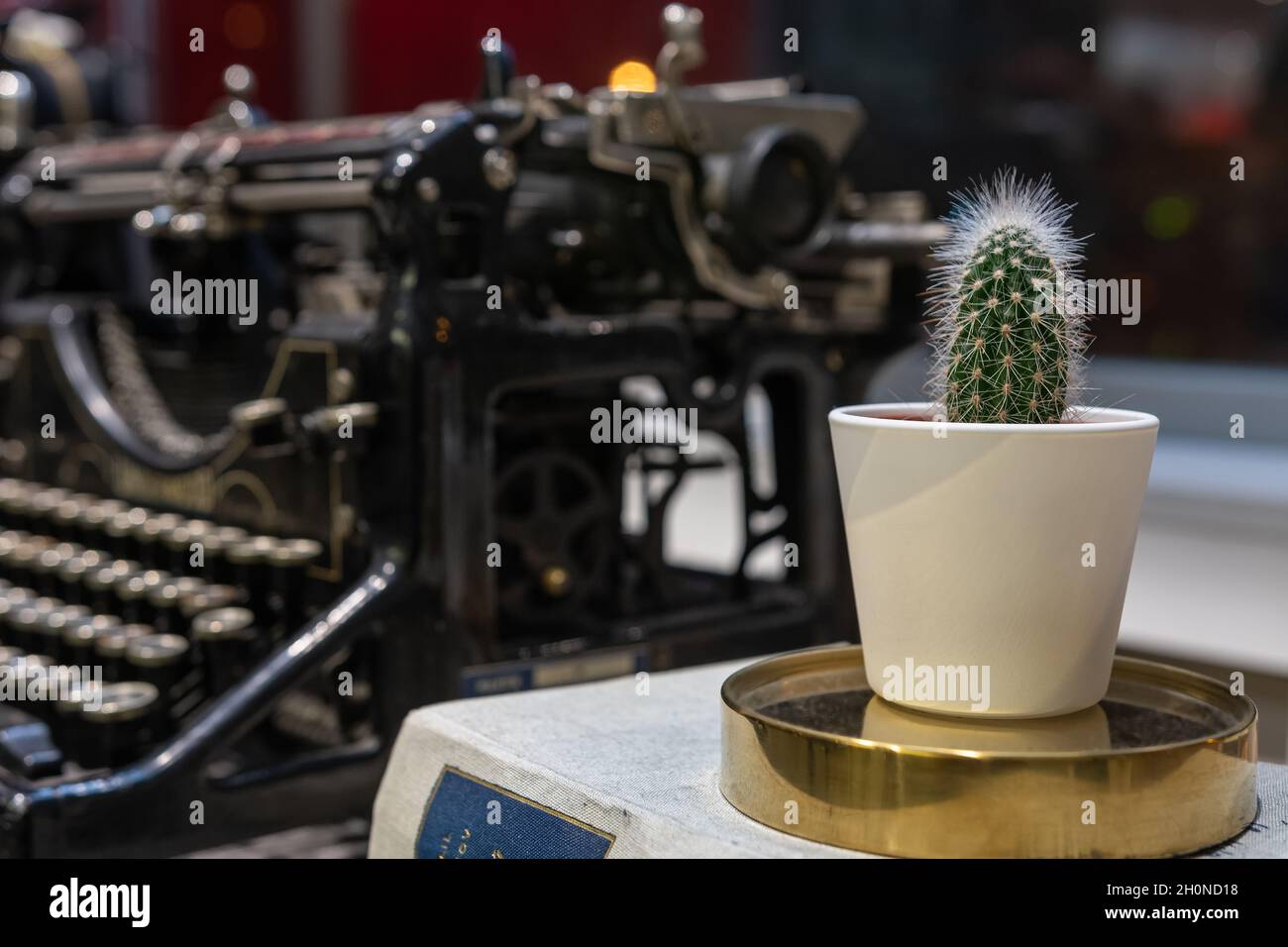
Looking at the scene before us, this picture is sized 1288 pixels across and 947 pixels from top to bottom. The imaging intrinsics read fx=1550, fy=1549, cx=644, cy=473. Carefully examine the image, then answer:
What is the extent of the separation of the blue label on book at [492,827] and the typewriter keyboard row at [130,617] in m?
0.76

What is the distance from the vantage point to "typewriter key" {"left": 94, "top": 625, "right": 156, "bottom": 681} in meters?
2.41

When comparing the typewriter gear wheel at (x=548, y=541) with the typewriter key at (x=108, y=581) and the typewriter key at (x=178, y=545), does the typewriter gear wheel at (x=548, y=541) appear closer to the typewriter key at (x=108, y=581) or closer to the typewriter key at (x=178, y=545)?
the typewriter key at (x=178, y=545)

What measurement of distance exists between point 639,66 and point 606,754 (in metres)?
3.69

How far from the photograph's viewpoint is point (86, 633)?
2.51 meters

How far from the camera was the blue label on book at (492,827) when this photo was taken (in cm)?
140

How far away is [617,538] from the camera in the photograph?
252 cm

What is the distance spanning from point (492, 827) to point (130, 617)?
1.38 metres

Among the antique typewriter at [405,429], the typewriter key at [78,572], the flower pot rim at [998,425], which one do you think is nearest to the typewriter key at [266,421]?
the antique typewriter at [405,429]

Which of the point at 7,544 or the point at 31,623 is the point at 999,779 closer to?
the point at 31,623

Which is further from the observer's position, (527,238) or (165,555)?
(165,555)

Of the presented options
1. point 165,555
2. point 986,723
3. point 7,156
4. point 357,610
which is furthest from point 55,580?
point 986,723

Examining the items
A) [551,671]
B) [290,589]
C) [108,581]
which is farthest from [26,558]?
[551,671]
